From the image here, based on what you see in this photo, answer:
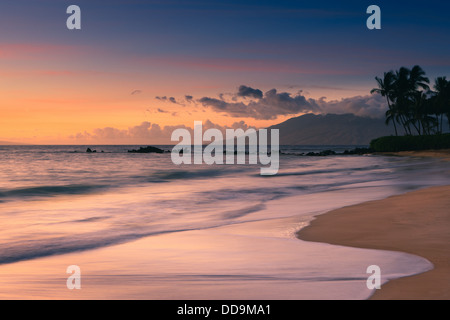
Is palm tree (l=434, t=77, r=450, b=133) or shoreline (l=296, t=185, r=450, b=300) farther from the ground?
palm tree (l=434, t=77, r=450, b=133)

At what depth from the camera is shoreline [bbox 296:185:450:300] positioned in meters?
5.18

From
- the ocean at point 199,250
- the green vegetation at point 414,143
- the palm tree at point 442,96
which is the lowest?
the ocean at point 199,250

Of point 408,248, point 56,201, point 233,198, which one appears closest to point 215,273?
point 408,248

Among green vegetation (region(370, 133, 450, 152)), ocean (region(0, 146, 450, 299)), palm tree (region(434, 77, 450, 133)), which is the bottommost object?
ocean (region(0, 146, 450, 299))

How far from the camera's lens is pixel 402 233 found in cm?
879

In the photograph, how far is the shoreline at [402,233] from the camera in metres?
5.18

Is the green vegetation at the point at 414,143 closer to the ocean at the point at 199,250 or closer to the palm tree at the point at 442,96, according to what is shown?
the palm tree at the point at 442,96

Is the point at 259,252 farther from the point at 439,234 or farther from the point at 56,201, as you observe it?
the point at 56,201

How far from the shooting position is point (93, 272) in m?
6.70

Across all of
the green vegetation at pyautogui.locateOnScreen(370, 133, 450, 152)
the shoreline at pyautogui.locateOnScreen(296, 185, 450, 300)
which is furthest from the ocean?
the green vegetation at pyautogui.locateOnScreen(370, 133, 450, 152)

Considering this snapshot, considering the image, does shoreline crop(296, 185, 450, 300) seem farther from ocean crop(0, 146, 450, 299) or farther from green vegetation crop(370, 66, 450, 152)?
green vegetation crop(370, 66, 450, 152)

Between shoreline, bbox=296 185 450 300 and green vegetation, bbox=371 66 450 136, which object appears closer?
shoreline, bbox=296 185 450 300

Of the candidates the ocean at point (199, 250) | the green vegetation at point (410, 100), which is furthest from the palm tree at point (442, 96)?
the ocean at point (199, 250)
